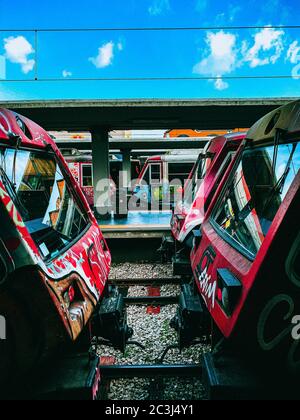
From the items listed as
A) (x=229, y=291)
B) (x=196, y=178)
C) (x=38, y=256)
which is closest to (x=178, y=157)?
(x=196, y=178)

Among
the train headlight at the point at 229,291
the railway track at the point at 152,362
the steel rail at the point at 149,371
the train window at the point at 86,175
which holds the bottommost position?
the railway track at the point at 152,362

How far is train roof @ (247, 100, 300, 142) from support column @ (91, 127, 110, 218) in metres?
9.03

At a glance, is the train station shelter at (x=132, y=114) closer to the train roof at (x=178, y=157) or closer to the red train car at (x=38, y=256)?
the train roof at (x=178, y=157)

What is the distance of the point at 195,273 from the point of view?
339 cm

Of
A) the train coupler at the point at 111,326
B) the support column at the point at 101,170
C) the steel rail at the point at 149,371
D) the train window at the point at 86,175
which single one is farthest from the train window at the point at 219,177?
the train window at the point at 86,175

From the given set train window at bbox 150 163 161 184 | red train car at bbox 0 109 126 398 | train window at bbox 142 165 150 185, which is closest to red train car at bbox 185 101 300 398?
red train car at bbox 0 109 126 398

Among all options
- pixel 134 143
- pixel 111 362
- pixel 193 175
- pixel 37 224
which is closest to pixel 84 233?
pixel 37 224

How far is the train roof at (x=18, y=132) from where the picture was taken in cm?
230

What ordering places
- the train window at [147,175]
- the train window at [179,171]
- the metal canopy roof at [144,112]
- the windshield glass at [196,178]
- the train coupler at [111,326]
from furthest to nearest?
the train window at [147,175], the train window at [179,171], the metal canopy roof at [144,112], the windshield glass at [196,178], the train coupler at [111,326]

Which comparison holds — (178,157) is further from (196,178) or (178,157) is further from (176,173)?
(196,178)

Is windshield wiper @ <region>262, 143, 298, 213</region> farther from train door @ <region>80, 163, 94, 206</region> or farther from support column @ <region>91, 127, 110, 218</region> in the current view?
train door @ <region>80, 163, 94, 206</region>

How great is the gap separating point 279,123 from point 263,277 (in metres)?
1.26

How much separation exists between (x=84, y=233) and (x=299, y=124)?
227 cm
